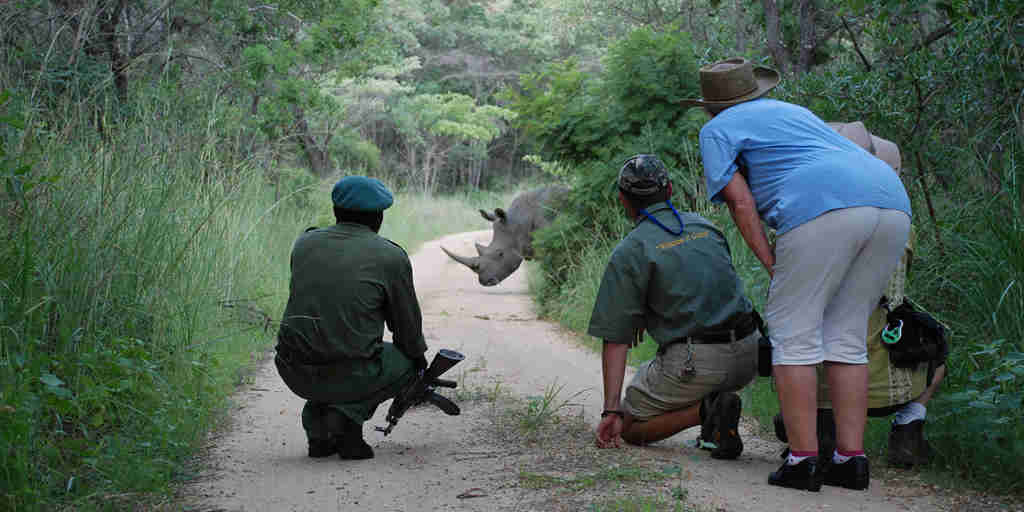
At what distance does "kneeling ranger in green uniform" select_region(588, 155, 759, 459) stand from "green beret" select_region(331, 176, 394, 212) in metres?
1.24

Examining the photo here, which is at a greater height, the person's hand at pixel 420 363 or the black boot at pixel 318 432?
the person's hand at pixel 420 363

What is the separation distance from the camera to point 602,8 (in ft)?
68.2

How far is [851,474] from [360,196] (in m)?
2.69

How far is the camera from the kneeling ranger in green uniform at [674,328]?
469 cm

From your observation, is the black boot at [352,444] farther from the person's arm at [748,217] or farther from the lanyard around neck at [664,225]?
the person's arm at [748,217]

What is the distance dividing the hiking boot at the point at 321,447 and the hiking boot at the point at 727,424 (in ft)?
6.21

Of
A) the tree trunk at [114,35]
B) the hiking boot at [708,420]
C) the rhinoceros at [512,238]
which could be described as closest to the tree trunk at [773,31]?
the hiking boot at [708,420]

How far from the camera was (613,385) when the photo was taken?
15.5 feet

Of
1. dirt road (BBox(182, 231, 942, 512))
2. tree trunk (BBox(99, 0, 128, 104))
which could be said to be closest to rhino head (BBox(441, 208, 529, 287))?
tree trunk (BBox(99, 0, 128, 104))

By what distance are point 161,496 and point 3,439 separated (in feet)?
2.74

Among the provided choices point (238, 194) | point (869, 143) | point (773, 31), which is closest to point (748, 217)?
point (869, 143)

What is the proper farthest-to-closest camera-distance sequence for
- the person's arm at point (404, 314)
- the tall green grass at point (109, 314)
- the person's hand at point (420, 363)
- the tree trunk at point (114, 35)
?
the tree trunk at point (114, 35)
the person's hand at point (420, 363)
the person's arm at point (404, 314)
the tall green grass at point (109, 314)

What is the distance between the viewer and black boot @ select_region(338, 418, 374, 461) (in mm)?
4863

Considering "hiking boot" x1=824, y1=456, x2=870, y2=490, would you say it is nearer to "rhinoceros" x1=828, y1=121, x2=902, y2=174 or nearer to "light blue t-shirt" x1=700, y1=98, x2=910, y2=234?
"light blue t-shirt" x1=700, y1=98, x2=910, y2=234
